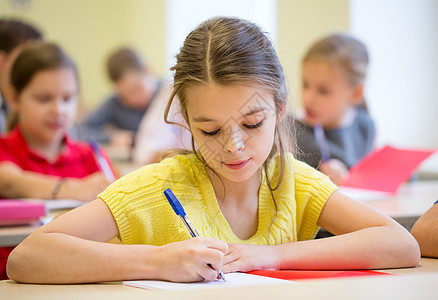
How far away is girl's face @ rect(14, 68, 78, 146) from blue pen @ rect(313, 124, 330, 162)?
953 millimetres

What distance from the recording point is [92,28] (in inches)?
287

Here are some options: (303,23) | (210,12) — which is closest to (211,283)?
(303,23)

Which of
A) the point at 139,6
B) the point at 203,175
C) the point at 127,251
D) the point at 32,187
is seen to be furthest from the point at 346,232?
the point at 139,6

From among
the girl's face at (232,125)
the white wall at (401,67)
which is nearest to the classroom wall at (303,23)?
the white wall at (401,67)

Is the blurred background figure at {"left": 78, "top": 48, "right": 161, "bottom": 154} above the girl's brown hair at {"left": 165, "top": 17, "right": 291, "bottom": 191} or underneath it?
underneath

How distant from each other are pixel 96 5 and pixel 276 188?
6587mm

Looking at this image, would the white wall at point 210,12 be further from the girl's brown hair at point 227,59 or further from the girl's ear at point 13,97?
the girl's brown hair at point 227,59

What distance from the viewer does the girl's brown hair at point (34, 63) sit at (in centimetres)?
203

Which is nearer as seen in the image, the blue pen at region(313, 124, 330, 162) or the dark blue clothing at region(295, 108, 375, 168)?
the blue pen at region(313, 124, 330, 162)

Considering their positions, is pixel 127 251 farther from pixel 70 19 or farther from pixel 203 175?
pixel 70 19

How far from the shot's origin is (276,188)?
1.19 metres

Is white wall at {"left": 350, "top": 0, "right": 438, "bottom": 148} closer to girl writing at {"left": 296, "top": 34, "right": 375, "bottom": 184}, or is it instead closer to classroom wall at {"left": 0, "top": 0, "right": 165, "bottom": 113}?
girl writing at {"left": 296, "top": 34, "right": 375, "bottom": 184}

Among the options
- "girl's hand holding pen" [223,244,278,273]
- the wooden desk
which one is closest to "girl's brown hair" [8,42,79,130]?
"girl's hand holding pen" [223,244,278,273]

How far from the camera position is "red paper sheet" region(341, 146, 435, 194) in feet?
5.96
